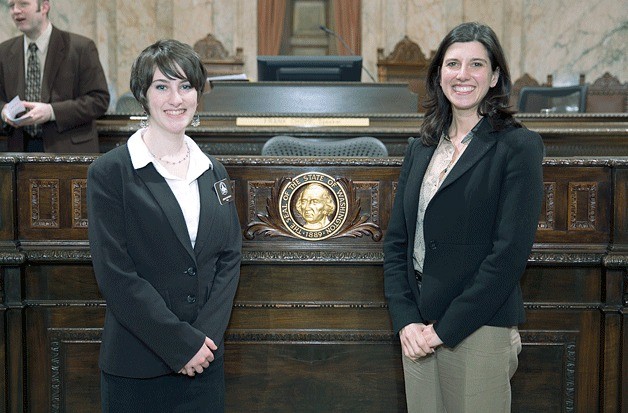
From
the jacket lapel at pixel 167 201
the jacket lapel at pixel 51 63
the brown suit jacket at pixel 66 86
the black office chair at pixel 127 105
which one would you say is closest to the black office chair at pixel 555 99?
the black office chair at pixel 127 105

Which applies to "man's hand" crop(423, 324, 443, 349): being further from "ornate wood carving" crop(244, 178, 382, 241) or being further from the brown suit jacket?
the brown suit jacket

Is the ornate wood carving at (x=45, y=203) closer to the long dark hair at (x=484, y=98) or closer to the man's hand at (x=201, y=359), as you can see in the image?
the man's hand at (x=201, y=359)

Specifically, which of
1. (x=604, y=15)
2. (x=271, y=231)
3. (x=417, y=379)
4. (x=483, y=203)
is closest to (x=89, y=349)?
(x=271, y=231)

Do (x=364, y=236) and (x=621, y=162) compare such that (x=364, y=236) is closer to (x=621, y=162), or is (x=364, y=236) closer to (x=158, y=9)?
(x=621, y=162)

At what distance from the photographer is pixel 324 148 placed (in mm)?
3203

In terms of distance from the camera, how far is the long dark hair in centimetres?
209

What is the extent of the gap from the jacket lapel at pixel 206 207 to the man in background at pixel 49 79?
185 centimetres

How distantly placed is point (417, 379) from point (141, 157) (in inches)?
38.5

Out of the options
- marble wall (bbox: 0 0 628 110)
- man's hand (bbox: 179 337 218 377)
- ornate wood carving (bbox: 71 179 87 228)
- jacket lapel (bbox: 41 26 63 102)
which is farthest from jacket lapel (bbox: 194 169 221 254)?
marble wall (bbox: 0 0 628 110)

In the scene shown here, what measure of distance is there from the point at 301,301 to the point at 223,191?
73cm

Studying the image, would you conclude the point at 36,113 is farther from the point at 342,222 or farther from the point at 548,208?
the point at 548,208

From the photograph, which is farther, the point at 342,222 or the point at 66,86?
the point at 66,86

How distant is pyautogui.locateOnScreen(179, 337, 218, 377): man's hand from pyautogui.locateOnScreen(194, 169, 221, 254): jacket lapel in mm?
251

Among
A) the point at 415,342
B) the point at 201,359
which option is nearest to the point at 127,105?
the point at 201,359
